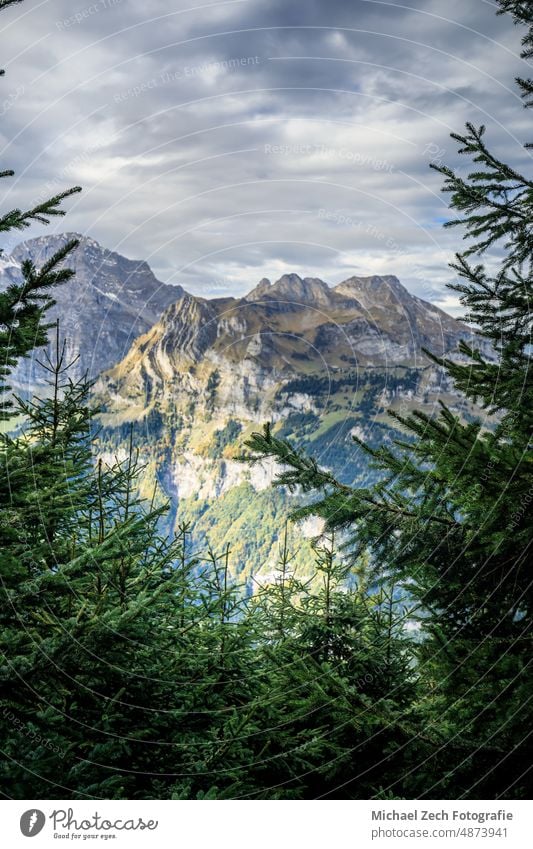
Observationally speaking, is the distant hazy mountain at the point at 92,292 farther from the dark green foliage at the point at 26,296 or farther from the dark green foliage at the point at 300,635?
the dark green foliage at the point at 300,635

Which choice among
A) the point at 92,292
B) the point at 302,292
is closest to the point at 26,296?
the point at 92,292

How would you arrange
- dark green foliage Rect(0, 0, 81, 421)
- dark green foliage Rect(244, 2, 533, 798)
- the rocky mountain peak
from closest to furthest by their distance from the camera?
dark green foliage Rect(0, 0, 81, 421)
dark green foliage Rect(244, 2, 533, 798)
the rocky mountain peak

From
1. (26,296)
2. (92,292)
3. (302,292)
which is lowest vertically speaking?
(26,296)

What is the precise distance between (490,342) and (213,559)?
4769 millimetres

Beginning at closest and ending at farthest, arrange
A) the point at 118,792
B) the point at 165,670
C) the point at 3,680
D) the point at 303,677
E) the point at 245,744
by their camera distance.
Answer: the point at 3,680, the point at 118,792, the point at 165,670, the point at 245,744, the point at 303,677

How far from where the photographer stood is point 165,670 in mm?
4953

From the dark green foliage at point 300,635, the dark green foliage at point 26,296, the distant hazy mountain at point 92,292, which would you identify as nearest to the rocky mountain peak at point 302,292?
the distant hazy mountain at point 92,292

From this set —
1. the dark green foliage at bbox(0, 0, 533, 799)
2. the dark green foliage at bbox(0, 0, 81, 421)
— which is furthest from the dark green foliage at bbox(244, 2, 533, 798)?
the dark green foliage at bbox(0, 0, 81, 421)

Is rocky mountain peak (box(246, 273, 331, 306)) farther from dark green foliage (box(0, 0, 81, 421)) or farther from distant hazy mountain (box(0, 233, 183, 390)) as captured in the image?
dark green foliage (box(0, 0, 81, 421))

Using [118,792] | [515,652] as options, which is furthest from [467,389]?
[118,792]

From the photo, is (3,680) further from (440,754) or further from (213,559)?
(440,754)

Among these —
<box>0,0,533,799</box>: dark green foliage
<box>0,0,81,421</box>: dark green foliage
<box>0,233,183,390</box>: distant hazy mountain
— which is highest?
<box>0,233,183,390</box>: distant hazy mountain

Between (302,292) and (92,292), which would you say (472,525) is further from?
(302,292)

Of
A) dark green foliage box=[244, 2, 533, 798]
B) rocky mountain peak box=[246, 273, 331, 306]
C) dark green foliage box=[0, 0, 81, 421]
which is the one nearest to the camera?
dark green foliage box=[0, 0, 81, 421]
